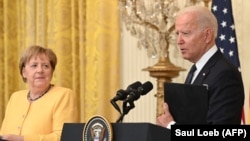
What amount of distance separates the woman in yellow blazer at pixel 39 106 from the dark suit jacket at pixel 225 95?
131 centimetres

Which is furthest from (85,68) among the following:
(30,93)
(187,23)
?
(187,23)

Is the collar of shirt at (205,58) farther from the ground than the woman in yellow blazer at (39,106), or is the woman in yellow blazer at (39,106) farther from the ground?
the collar of shirt at (205,58)

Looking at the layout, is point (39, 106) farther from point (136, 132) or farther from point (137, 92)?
point (136, 132)

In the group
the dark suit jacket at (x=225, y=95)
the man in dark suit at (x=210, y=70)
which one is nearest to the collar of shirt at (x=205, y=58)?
the man in dark suit at (x=210, y=70)

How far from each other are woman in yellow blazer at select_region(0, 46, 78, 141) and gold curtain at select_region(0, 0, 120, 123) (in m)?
1.49

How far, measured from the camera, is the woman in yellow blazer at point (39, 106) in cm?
384

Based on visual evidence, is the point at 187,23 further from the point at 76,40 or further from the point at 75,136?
the point at 76,40

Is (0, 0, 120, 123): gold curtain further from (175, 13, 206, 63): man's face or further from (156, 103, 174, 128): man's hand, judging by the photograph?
(156, 103, 174, 128): man's hand

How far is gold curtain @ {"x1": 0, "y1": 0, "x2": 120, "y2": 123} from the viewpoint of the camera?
5.55 m

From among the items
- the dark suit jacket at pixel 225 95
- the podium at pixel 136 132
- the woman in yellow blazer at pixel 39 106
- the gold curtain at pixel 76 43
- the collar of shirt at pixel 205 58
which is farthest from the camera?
the gold curtain at pixel 76 43

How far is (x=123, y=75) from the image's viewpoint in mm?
5637

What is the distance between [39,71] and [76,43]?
1.72 metres

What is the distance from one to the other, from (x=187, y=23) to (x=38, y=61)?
4.59ft

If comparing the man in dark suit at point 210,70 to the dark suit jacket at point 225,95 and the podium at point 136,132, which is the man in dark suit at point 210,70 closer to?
the dark suit jacket at point 225,95
